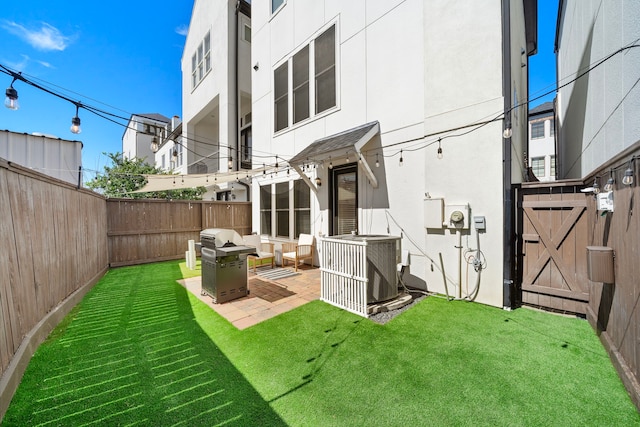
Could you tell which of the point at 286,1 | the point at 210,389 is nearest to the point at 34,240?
the point at 210,389

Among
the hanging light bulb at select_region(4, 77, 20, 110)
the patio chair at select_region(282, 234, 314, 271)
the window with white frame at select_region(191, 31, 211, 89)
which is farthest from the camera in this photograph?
the window with white frame at select_region(191, 31, 211, 89)

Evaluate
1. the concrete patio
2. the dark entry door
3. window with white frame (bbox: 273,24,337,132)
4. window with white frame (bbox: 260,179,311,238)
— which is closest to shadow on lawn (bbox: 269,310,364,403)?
the concrete patio

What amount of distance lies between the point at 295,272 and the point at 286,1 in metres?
8.47

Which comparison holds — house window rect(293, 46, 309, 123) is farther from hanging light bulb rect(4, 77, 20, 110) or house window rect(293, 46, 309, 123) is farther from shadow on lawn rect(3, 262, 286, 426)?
shadow on lawn rect(3, 262, 286, 426)

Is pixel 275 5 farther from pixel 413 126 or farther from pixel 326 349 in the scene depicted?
pixel 326 349

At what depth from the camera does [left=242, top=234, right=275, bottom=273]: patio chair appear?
6803 millimetres

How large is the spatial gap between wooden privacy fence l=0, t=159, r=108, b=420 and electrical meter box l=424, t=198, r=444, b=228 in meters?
5.54

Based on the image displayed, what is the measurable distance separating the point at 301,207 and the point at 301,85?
373 cm

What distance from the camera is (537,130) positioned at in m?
18.3

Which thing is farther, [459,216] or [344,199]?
[344,199]

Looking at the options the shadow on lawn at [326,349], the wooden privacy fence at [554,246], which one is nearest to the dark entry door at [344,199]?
the shadow on lawn at [326,349]

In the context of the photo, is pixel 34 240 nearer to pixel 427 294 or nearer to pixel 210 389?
pixel 210 389

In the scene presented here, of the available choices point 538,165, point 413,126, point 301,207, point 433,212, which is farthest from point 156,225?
point 538,165

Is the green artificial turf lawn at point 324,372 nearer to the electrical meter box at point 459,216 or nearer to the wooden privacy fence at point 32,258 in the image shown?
the wooden privacy fence at point 32,258
